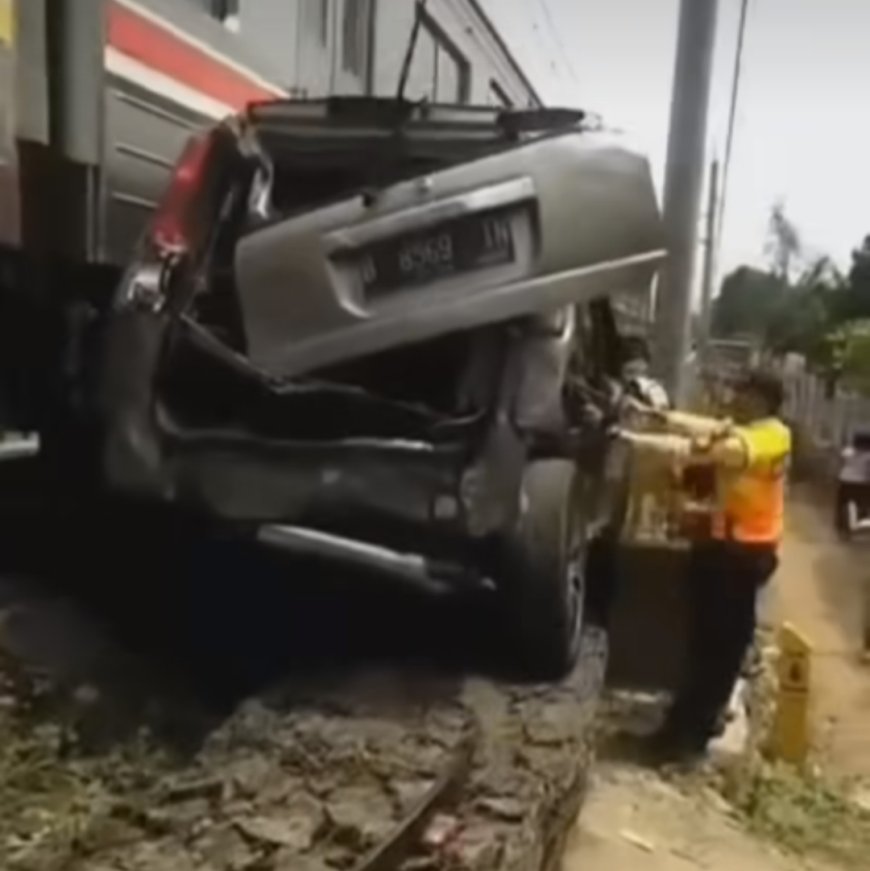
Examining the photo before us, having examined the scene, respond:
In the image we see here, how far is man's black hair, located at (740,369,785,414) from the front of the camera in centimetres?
210

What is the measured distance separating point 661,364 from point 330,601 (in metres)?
0.48

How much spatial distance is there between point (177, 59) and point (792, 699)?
4.89 ft

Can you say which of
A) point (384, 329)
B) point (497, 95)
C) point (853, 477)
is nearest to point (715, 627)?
point (853, 477)

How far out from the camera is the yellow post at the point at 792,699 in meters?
2.64

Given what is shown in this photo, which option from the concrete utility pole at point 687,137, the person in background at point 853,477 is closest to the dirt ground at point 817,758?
the person in background at point 853,477

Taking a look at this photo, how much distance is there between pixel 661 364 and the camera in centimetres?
201

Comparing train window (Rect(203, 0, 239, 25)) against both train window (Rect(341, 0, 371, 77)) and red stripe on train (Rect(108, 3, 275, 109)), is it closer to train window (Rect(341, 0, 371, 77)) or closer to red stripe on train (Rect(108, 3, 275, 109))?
red stripe on train (Rect(108, 3, 275, 109))

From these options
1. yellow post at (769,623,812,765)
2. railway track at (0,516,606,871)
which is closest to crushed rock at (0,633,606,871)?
railway track at (0,516,606,871)

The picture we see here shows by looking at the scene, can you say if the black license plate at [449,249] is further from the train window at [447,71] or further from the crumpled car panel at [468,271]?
the train window at [447,71]

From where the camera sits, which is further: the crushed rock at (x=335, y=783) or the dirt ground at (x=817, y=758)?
the dirt ground at (x=817, y=758)

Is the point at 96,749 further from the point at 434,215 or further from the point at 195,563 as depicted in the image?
the point at 434,215

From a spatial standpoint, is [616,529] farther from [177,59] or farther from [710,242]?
[177,59]

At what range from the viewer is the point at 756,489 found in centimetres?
218

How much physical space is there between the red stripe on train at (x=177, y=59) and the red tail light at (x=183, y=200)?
58 mm
